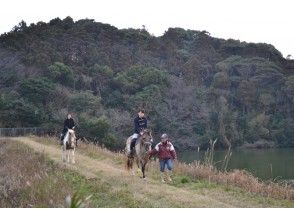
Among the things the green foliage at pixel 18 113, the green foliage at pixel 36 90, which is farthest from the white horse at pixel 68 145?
the green foliage at pixel 36 90

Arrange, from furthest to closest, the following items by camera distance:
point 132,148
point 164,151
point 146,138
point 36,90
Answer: point 36,90
point 132,148
point 164,151
point 146,138

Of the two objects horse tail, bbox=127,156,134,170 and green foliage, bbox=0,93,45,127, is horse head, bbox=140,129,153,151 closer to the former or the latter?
horse tail, bbox=127,156,134,170

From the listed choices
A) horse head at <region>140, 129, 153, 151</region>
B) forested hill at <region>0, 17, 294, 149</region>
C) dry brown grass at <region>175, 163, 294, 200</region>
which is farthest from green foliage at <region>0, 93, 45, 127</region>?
horse head at <region>140, 129, 153, 151</region>

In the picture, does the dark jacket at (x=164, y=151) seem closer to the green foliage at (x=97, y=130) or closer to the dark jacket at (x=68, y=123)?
the dark jacket at (x=68, y=123)

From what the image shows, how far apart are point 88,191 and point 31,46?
56567 millimetres

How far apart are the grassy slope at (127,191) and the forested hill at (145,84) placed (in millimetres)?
30202

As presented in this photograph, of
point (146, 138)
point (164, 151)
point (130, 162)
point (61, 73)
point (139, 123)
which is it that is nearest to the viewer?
point (146, 138)

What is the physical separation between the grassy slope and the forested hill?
30.2m

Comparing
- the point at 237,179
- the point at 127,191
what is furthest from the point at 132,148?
the point at 237,179

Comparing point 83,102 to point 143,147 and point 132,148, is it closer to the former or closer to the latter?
point 132,148

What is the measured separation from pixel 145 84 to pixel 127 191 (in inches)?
2075

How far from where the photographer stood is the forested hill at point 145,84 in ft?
180

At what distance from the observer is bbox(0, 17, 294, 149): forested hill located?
54.8 m

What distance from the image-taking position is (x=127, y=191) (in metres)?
14.4
